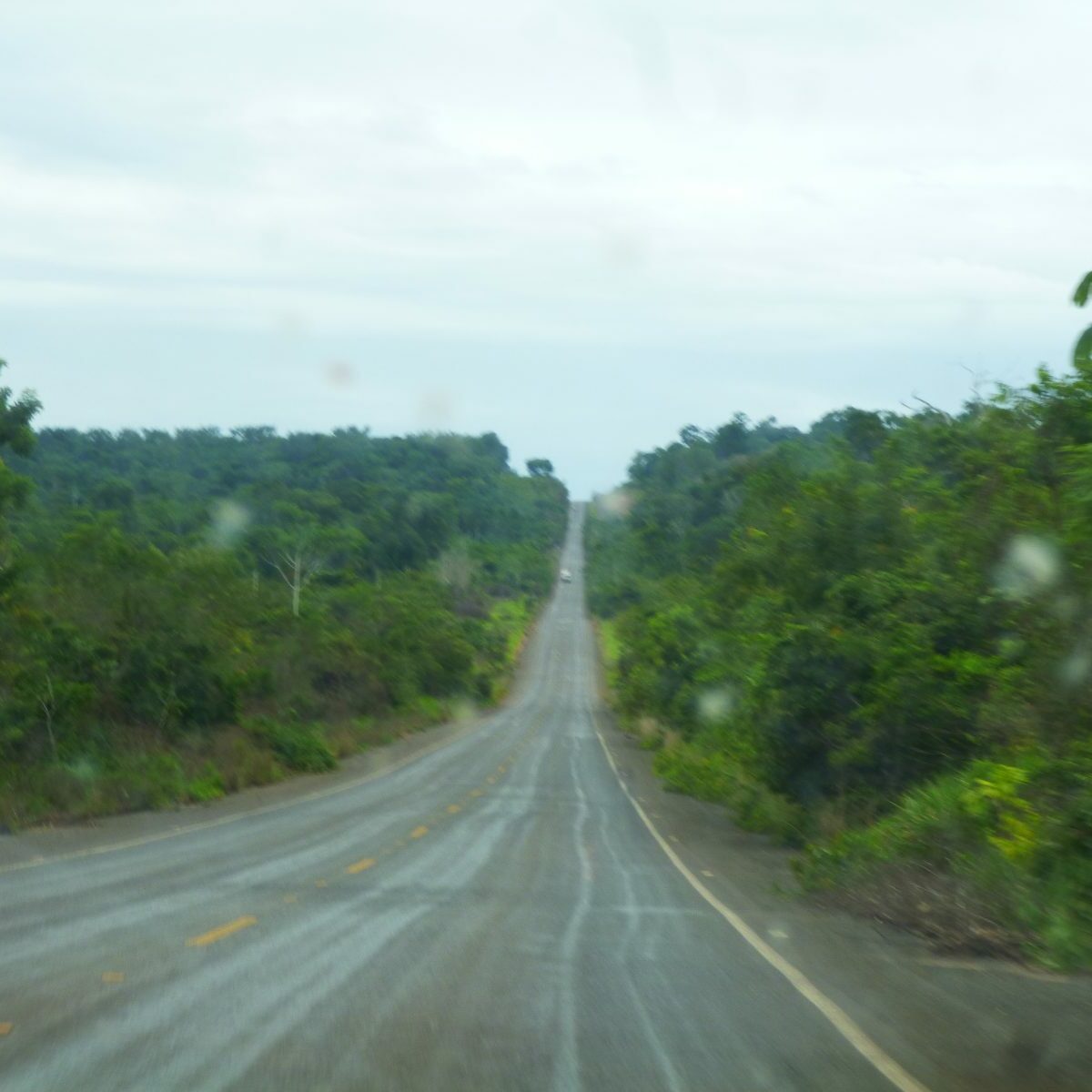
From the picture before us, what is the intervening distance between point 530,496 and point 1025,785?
179188 millimetres

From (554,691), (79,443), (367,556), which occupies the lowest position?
(554,691)

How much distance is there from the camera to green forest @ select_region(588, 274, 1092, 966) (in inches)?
465

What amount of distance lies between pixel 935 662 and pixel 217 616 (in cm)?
2718

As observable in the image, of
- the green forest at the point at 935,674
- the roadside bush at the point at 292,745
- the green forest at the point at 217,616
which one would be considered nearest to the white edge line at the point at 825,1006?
the green forest at the point at 935,674

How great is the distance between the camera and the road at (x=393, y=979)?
7066 mm

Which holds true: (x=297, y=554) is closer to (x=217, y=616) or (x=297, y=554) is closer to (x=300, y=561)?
(x=300, y=561)

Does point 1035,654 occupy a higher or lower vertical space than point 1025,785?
higher

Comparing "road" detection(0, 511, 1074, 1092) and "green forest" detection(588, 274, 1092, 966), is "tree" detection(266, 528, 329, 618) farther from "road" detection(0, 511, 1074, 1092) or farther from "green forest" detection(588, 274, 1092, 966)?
"road" detection(0, 511, 1074, 1092)

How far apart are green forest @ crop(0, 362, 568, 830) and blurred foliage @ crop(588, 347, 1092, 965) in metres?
11.2

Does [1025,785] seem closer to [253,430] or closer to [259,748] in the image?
[259,748]

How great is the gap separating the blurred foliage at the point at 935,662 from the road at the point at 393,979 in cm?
227

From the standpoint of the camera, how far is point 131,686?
30.7 m

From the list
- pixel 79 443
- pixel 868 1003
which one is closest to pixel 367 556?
pixel 79 443

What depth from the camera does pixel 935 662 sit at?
1811 cm
